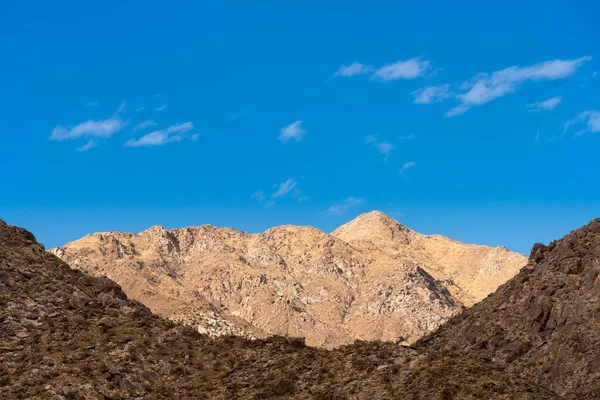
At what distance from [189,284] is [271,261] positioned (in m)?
24.0

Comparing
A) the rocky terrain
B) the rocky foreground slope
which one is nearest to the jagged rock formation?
the rocky foreground slope

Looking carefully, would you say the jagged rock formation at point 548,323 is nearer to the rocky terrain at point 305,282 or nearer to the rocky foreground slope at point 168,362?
the rocky foreground slope at point 168,362

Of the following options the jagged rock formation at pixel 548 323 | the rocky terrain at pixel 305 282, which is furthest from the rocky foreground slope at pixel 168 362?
the rocky terrain at pixel 305 282

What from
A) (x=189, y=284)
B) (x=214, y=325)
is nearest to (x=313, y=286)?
(x=189, y=284)

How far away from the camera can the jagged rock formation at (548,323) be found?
42.8 metres

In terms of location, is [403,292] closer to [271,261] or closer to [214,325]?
[271,261]

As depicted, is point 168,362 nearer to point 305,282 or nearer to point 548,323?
point 548,323

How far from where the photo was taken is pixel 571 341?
44312 mm

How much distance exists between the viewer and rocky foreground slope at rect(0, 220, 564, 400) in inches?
1289

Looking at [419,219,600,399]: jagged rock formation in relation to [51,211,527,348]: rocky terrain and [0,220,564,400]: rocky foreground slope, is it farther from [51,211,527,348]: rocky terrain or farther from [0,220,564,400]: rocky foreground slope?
[51,211,527,348]: rocky terrain

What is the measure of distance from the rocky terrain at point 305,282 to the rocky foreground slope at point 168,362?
98653mm

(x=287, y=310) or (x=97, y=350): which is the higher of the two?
(x=287, y=310)

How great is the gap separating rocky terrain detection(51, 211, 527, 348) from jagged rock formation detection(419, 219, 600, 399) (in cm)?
9014

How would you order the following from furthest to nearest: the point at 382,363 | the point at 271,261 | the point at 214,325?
the point at 271,261 < the point at 214,325 < the point at 382,363
